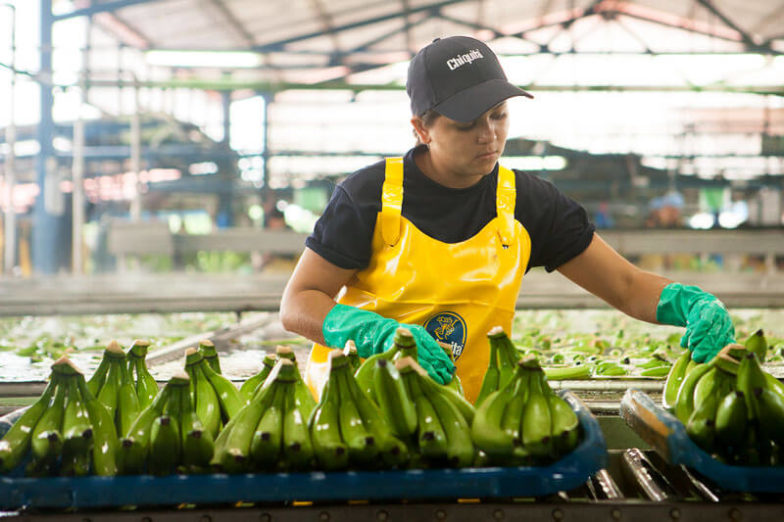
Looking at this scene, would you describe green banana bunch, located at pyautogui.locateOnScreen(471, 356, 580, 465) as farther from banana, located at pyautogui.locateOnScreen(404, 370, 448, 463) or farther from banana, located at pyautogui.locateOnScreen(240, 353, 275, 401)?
banana, located at pyautogui.locateOnScreen(240, 353, 275, 401)

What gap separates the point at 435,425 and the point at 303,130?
14.2 m

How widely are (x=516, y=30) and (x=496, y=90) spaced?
14630 millimetres

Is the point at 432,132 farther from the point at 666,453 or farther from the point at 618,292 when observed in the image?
the point at 666,453

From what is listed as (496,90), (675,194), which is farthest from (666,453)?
(675,194)

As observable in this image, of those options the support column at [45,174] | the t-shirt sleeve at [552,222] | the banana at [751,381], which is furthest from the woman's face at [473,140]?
the support column at [45,174]

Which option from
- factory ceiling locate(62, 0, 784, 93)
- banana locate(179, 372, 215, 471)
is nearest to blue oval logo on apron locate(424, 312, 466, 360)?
banana locate(179, 372, 215, 471)

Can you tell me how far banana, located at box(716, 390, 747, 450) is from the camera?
1.18 meters

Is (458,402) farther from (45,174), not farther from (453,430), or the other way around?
(45,174)

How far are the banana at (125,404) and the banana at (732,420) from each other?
1038 mm

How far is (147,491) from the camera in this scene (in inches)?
44.8

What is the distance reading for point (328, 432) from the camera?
45.7 inches

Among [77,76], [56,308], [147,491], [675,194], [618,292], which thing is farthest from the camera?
[675,194]

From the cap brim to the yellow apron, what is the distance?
310 mm

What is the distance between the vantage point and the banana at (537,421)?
117 centimetres
